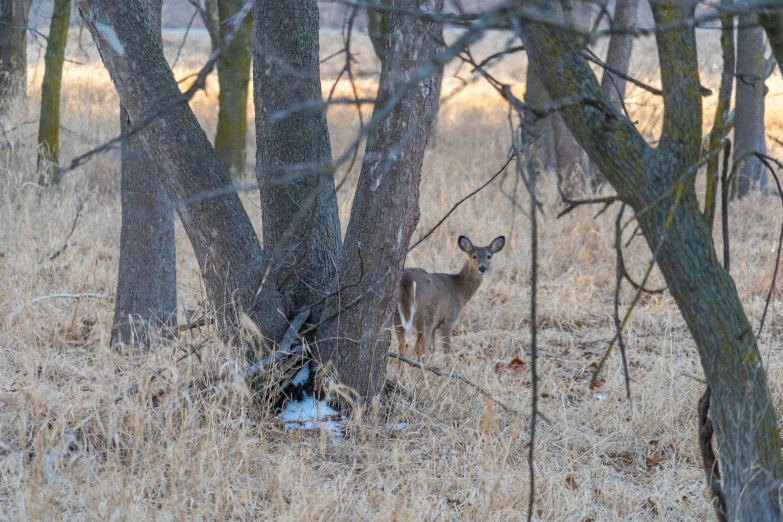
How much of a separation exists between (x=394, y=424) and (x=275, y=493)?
1077 mm

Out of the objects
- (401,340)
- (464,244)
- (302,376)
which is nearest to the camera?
(302,376)

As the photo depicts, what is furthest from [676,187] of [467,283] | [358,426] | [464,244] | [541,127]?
[541,127]

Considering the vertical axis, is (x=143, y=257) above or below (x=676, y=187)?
below

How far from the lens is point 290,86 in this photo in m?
4.61

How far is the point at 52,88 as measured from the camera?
9.88 metres

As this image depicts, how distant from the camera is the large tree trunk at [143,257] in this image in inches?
223

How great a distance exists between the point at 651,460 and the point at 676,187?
7.49ft

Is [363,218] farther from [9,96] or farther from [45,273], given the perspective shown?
[9,96]

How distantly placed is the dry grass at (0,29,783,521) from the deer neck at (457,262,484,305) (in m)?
0.24

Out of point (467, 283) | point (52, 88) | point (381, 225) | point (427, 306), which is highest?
point (52, 88)

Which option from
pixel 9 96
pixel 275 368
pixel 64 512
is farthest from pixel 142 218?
pixel 9 96

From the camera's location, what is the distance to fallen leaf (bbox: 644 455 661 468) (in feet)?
14.4

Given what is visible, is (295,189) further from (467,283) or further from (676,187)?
(467,283)

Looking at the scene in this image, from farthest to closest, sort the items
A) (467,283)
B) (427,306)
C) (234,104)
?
(234,104) < (467,283) < (427,306)
